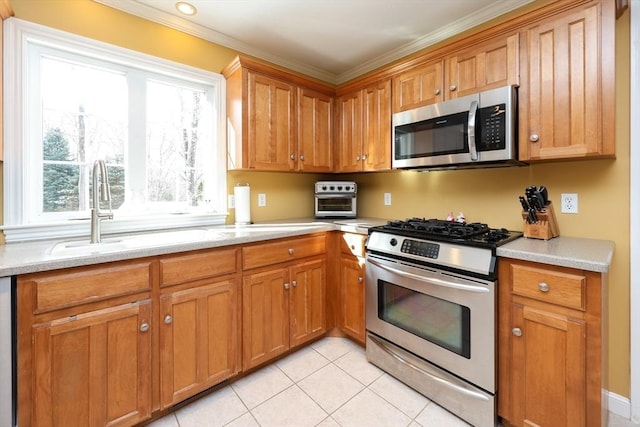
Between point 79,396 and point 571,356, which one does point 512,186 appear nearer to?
point 571,356

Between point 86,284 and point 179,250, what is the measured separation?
0.41 metres

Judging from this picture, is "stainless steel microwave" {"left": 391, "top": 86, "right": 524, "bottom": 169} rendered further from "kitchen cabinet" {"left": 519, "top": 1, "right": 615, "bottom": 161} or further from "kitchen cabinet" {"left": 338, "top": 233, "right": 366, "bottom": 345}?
"kitchen cabinet" {"left": 338, "top": 233, "right": 366, "bottom": 345}

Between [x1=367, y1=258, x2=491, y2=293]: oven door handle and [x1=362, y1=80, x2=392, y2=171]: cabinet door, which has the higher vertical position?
[x1=362, y1=80, x2=392, y2=171]: cabinet door

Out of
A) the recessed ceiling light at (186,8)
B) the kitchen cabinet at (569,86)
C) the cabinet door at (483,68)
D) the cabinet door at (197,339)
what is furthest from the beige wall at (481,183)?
the cabinet door at (197,339)

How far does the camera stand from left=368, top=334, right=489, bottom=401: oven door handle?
1515 mm

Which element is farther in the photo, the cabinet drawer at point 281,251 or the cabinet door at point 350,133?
the cabinet door at point 350,133

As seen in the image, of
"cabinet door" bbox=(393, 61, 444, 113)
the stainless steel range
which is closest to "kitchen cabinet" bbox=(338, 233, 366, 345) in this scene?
the stainless steel range

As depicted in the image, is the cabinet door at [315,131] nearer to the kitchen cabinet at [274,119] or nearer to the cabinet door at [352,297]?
the kitchen cabinet at [274,119]

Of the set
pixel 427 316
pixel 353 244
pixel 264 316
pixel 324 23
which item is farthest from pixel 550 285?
pixel 324 23

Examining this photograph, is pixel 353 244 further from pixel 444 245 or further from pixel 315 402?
pixel 315 402

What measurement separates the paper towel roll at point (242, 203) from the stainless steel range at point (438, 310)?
3.53ft

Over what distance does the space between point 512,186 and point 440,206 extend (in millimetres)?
539

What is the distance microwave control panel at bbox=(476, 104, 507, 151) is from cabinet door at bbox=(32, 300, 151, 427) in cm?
209

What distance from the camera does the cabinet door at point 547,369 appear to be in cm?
125
